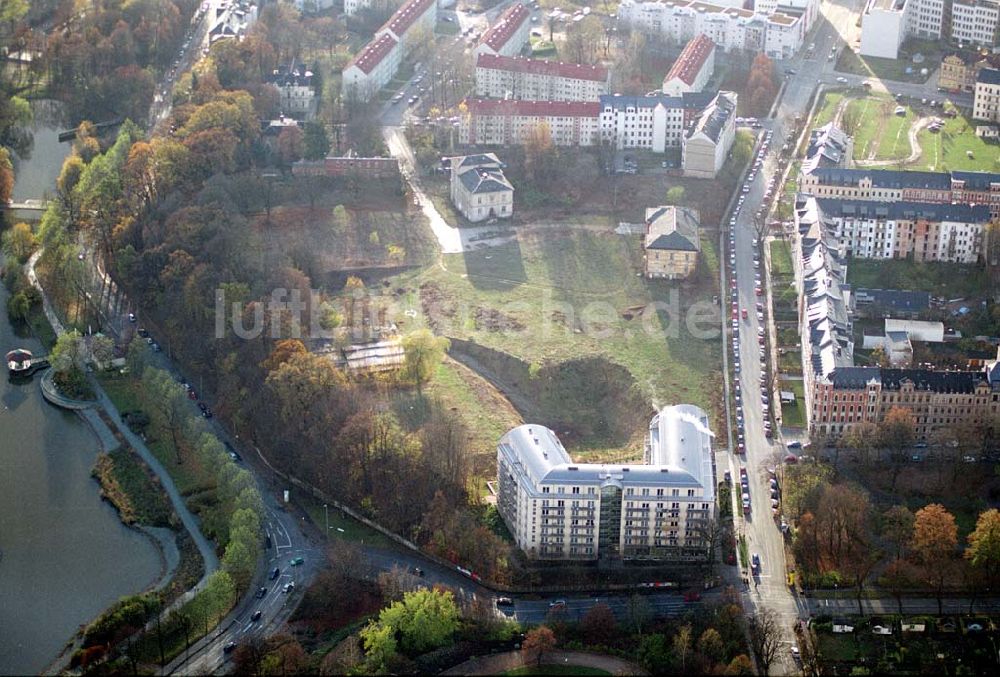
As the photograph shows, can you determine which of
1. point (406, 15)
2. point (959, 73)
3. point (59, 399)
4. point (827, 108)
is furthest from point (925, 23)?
point (59, 399)

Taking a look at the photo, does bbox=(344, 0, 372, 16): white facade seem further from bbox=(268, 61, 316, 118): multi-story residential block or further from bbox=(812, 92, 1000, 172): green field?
bbox=(812, 92, 1000, 172): green field

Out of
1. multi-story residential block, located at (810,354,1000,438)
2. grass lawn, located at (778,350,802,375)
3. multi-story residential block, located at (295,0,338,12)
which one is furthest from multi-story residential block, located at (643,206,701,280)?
multi-story residential block, located at (295,0,338,12)

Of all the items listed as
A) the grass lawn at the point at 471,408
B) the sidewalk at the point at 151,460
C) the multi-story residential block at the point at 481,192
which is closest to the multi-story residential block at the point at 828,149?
the multi-story residential block at the point at 481,192

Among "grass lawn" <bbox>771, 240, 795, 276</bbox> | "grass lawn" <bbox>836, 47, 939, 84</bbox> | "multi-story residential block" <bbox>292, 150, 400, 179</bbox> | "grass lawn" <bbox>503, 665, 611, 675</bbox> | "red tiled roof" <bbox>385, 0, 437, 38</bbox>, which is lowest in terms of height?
"grass lawn" <bbox>503, 665, 611, 675</bbox>

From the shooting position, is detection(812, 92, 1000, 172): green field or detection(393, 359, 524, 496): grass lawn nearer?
detection(393, 359, 524, 496): grass lawn

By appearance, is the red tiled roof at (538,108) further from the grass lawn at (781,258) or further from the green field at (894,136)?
the grass lawn at (781,258)

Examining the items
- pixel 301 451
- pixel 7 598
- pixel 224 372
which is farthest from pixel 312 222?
pixel 7 598

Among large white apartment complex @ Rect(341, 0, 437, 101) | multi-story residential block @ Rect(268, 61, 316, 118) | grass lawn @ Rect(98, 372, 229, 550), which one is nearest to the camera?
grass lawn @ Rect(98, 372, 229, 550)
